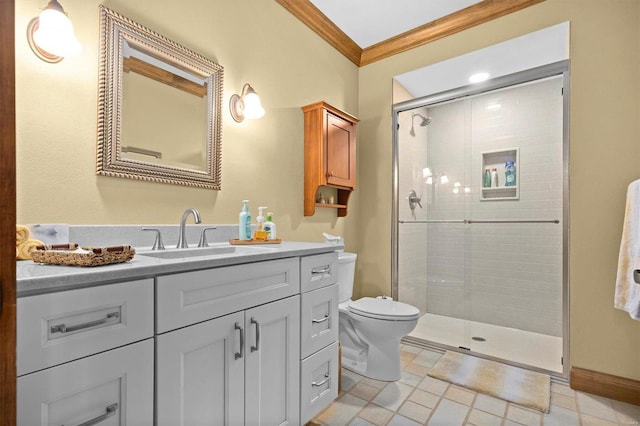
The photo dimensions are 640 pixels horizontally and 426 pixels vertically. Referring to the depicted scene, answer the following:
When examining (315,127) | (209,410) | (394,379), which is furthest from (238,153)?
(394,379)

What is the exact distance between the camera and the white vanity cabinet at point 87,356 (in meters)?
0.69

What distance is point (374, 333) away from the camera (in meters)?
2.04

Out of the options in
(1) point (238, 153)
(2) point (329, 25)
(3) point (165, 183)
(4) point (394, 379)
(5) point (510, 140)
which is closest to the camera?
(3) point (165, 183)

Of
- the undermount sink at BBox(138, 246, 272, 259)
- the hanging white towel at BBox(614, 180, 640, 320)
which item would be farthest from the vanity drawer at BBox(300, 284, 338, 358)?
the hanging white towel at BBox(614, 180, 640, 320)

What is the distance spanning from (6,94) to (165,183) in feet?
3.43

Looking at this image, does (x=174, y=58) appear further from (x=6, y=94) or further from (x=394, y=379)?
(x=394, y=379)

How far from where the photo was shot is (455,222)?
2.91 m

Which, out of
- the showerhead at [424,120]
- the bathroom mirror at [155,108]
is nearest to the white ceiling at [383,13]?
the showerhead at [424,120]

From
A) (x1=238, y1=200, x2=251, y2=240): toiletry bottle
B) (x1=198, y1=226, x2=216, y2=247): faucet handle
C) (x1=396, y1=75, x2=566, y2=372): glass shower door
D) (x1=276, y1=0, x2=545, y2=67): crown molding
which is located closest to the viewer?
(x1=198, y1=226, x2=216, y2=247): faucet handle

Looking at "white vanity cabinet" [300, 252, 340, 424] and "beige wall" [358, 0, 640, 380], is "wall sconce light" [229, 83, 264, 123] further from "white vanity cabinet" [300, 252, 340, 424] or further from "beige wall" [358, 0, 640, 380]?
"beige wall" [358, 0, 640, 380]

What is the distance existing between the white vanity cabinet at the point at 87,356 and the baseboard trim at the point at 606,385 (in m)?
2.40

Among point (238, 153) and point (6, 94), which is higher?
point (238, 153)

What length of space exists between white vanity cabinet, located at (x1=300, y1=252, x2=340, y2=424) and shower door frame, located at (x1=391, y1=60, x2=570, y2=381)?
1343mm

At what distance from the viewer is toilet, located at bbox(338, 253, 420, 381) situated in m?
1.98
